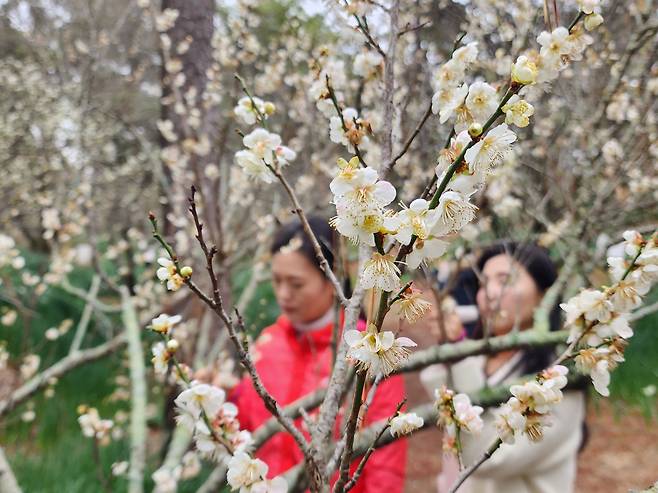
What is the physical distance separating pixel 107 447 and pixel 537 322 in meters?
2.15

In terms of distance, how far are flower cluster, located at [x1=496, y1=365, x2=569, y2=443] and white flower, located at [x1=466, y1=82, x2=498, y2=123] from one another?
319mm

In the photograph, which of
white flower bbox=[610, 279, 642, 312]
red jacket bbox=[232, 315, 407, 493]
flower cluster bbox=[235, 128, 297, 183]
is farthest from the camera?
red jacket bbox=[232, 315, 407, 493]

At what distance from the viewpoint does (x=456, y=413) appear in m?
0.74

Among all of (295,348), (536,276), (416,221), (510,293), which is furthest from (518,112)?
(295,348)

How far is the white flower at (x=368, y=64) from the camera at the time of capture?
1.04 meters

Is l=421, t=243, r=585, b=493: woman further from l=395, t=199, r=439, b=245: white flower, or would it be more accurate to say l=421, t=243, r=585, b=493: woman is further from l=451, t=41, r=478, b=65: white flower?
l=395, t=199, r=439, b=245: white flower

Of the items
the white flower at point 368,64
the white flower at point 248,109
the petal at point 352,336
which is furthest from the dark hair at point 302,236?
the petal at point 352,336

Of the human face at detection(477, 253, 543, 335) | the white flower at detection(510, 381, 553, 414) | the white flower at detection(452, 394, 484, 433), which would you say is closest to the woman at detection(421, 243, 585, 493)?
the human face at detection(477, 253, 543, 335)

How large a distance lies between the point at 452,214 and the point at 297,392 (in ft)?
4.96

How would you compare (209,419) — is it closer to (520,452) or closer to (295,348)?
(520,452)

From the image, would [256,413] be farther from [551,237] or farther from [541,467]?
[551,237]

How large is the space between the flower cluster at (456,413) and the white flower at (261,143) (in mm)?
423

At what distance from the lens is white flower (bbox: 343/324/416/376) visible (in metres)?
0.52

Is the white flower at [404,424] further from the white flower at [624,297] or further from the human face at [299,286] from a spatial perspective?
the human face at [299,286]
